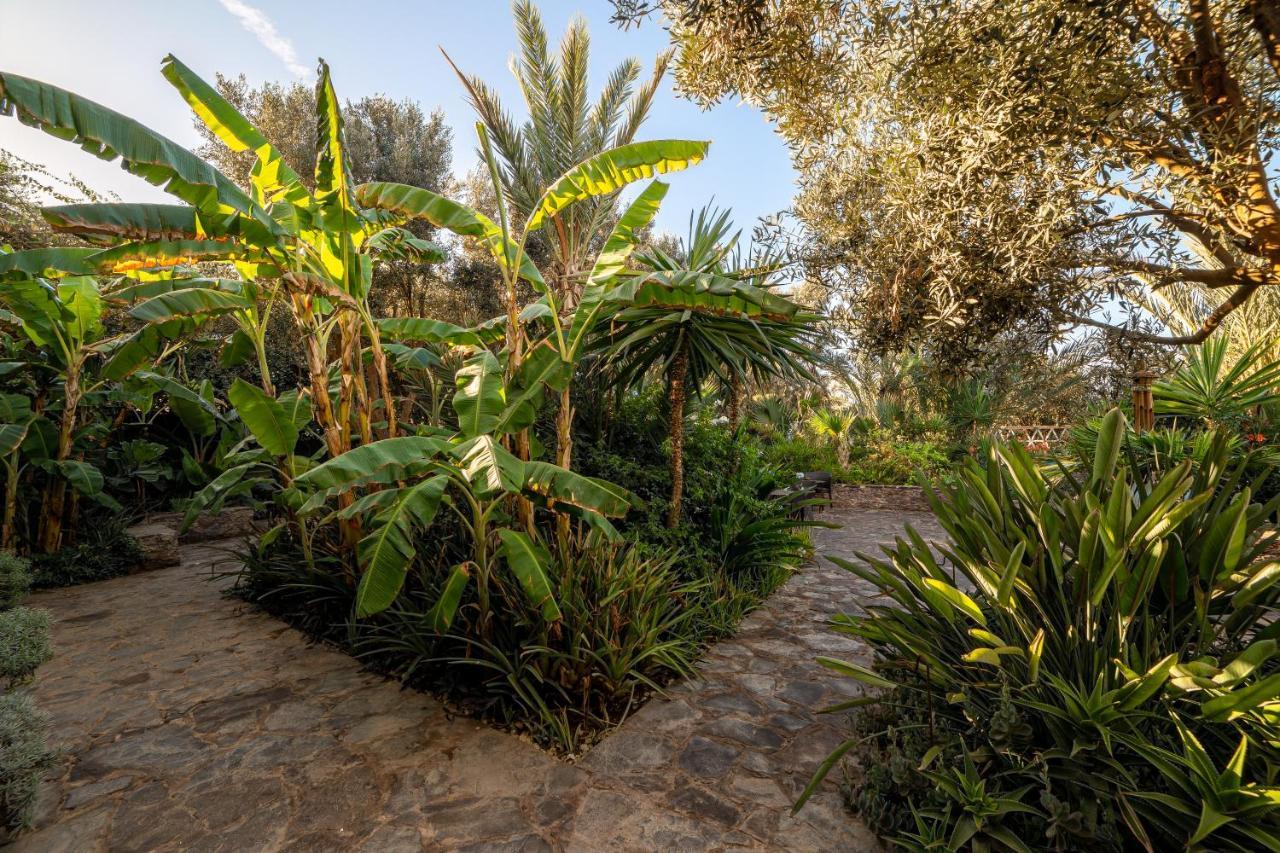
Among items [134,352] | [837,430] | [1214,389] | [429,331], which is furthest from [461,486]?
[837,430]

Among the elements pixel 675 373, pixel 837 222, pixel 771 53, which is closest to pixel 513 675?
pixel 675 373

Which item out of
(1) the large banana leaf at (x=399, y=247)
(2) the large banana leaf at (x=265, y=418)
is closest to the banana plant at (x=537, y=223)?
(1) the large banana leaf at (x=399, y=247)

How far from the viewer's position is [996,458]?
3.23 meters

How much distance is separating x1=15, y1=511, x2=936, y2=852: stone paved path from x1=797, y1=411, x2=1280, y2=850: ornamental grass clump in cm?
57

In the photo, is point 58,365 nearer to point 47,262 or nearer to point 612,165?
point 47,262

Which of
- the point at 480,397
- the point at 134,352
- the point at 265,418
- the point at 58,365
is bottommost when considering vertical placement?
the point at 265,418

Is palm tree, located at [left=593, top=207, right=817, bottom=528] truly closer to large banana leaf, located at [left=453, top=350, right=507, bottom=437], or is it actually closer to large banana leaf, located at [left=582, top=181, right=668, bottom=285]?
large banana leaf, located at [left=582, top=181, right=668, bottom=285]

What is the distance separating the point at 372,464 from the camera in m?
3.05

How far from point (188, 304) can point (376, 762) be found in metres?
3.48

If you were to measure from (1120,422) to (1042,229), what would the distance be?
6.13ft

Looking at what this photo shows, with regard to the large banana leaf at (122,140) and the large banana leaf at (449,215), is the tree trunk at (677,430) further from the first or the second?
the large banana leaf at (122,140)

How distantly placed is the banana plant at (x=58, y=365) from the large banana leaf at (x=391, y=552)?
3906mm

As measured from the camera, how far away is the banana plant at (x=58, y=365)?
5332 millimetres

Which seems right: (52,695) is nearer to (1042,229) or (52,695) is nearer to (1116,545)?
(1116,545)
